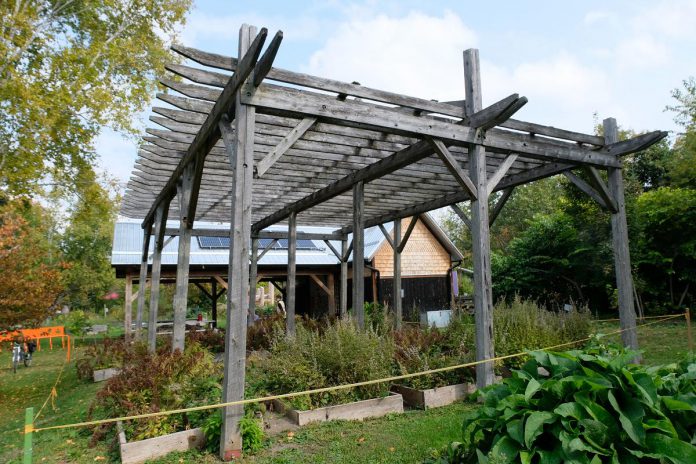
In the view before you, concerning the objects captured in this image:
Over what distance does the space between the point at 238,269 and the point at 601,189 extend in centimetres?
627

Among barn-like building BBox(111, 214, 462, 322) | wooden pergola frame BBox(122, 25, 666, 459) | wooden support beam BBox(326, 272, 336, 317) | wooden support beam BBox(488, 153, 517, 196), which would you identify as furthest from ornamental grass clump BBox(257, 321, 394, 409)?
wooden support beam BBox(326, 272, 336, 317)

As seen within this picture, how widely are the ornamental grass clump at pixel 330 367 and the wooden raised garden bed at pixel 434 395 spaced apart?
353 mm

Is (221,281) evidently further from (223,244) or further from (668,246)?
(668,246)

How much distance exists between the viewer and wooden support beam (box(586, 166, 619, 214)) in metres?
7.41

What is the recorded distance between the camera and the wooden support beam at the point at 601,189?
741 centimetres

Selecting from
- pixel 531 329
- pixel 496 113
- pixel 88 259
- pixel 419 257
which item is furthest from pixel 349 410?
pixel 88 259

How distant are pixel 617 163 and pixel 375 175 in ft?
13.2

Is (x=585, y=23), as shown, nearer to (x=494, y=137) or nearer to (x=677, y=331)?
(x=494, y=137)

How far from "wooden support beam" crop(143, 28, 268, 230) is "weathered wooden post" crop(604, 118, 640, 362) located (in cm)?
624

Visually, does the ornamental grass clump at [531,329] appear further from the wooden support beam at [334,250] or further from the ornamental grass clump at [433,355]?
the wooden support beam at [334,250]

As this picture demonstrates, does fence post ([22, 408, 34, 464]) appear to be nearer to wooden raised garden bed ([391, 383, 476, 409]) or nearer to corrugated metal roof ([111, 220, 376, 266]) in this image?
wooden raised garden bed ([391, 383, 476, 409])

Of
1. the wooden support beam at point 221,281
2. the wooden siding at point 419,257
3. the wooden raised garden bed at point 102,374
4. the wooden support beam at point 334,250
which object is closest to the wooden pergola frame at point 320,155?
the wooden raised garden bed at point 102,374

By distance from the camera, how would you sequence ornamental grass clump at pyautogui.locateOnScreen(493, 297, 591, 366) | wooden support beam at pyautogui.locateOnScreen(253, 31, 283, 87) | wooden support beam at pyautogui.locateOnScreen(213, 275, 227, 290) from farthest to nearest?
wooden support beam at pyautogui.locateOnScreen(213, 275, 227, 290), ornamental grass clump at pyautogui.locateOnScreen(493, 297, 591, 366), wooden support beam at pyautogui.locateOnScreen(253, 31, 283, 87)

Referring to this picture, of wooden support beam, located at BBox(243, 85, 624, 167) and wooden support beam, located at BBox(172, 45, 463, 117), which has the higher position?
wooden support beam, located at BBox(172, 45, 463, 117)
